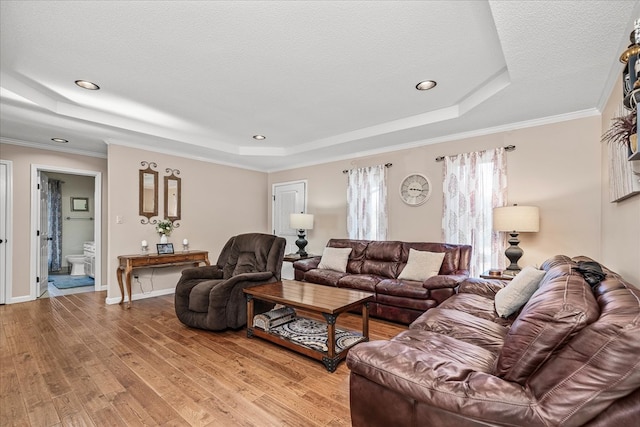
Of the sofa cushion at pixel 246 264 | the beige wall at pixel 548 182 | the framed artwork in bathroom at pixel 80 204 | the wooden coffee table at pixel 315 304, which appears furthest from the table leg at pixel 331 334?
the framed artwork in bathroom at pixel 80 204

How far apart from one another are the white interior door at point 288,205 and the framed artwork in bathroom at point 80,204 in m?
4.79

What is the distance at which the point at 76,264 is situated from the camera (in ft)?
21.2

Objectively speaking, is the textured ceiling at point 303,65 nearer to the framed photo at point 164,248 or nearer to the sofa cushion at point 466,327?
the framed photo at point 164,248

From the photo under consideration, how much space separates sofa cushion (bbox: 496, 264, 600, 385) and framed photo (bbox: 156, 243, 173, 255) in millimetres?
→ 4641

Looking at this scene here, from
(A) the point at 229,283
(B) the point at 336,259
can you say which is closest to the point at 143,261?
(A) the point at 229,283

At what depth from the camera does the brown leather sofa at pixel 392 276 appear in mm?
3238

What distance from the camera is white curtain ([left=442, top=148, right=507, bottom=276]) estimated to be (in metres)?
3.60

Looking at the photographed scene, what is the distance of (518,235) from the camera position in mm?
3479

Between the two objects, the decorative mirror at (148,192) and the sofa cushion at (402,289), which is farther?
the decorative mirror at (148,192)

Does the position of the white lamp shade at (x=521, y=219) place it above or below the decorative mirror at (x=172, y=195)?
below

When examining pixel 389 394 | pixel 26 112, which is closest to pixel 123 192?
pixel 26 112

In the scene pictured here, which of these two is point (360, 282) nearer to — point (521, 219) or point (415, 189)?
point (415, 189)

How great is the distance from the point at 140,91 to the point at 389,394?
3444mm

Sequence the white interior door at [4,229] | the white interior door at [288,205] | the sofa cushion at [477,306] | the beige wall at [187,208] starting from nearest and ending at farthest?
the sofa cushion at [477,306]
the white interior door at [4,229]
the beige wall at [187,208]
the white interior door at [288,205]
